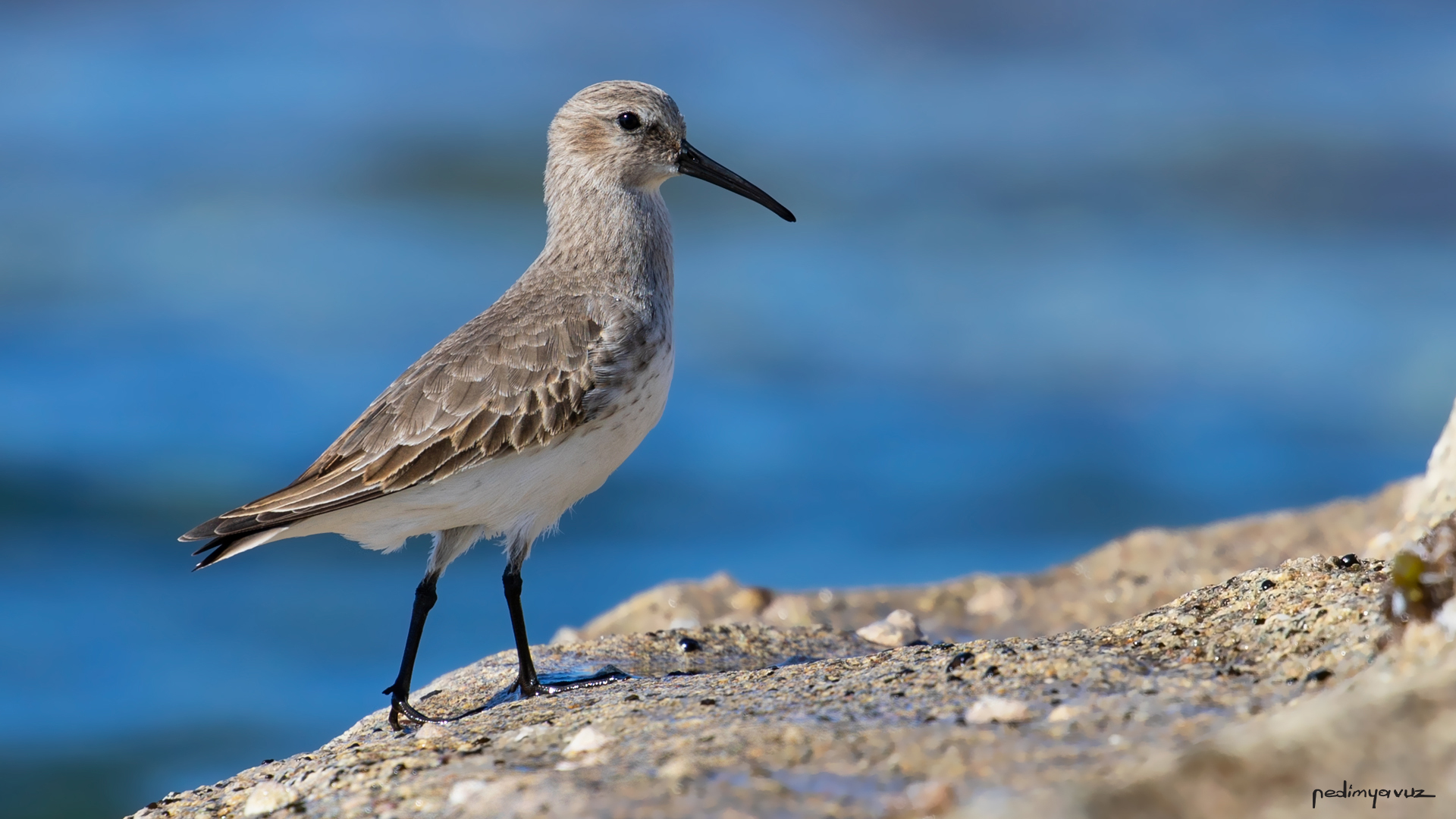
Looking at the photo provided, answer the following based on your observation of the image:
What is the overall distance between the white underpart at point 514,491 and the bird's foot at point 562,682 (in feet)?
1.79

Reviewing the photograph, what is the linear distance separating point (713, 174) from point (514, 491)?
2.06m

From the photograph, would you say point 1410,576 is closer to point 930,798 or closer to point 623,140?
point 930,798

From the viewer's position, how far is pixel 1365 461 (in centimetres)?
1338

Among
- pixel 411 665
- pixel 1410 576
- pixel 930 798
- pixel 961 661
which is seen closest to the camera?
pixel 930 798

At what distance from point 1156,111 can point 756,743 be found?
19498 mm

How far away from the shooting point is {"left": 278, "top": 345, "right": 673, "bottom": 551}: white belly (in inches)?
213

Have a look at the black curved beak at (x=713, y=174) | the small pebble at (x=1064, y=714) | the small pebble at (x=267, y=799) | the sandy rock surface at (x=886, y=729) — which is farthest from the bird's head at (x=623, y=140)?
the small pebble at (x=1064, y=714)

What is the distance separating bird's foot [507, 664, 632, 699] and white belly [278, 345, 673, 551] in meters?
0.56

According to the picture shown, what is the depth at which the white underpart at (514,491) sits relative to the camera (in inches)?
213

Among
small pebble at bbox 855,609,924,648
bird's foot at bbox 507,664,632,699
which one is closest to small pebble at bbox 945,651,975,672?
bird's foot at bbox 507,664,632,699

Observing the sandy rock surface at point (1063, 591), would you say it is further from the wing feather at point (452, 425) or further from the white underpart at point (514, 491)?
the wing feather at point (452, 425)

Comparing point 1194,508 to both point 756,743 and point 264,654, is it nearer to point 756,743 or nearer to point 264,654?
point 264,654

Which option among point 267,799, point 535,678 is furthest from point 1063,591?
point 267,799

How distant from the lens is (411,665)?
542 centimetres
